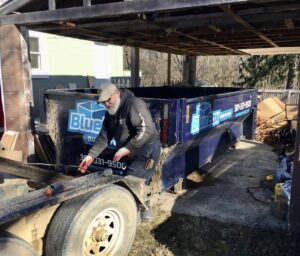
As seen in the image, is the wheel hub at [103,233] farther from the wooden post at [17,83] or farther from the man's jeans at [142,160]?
the wooden post at [17,83]

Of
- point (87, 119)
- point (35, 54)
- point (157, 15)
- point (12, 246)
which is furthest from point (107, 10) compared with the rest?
point (35, 54)

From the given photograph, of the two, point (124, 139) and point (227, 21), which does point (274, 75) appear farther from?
point (124, 139)

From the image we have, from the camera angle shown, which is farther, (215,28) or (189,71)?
(189,71)

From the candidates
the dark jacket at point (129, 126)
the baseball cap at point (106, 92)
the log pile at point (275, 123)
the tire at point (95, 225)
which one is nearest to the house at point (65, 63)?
the dark jacket at point (129, 126)

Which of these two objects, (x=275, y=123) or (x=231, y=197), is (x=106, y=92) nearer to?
(x=231, y=197)

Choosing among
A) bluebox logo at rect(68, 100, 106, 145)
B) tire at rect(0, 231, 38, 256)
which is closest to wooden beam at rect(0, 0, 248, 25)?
bluebox logo at rect(68, 100, 106, 145)

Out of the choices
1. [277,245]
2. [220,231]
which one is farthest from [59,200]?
[277,245]

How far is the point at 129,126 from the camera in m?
3.85

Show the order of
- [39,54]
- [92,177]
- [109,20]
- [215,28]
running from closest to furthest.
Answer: [92,177] → [109,20] → [215,28] → [39,54]

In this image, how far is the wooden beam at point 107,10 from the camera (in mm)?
3927

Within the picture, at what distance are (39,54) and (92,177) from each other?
9854mm

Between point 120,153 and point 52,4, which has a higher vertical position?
point 52,4

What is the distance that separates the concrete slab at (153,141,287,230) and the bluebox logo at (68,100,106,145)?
5.08 feet

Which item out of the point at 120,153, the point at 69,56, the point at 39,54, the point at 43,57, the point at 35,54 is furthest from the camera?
the point at 69,56
